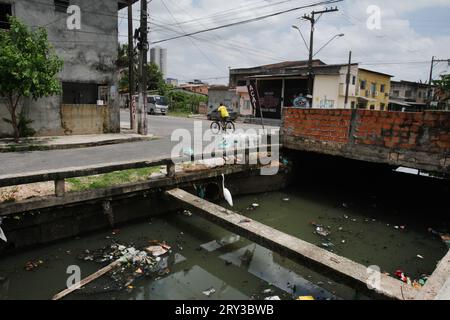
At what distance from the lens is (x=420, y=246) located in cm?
644

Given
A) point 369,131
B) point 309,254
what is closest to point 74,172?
point 309,254

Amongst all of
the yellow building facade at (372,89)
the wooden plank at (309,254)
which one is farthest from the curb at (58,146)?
the yellow building facade at (372,89)

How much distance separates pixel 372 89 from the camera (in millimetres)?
36906

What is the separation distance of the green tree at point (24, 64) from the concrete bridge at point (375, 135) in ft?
26.7

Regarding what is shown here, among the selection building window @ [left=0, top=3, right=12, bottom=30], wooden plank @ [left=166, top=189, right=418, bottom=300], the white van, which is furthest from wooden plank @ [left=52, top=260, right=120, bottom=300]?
the white van

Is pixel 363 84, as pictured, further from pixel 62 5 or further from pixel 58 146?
pixel 58 146

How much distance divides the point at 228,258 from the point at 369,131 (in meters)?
4.45

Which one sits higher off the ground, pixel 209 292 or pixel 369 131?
pixel 369 131

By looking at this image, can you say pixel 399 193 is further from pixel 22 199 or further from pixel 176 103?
pixel 176 103

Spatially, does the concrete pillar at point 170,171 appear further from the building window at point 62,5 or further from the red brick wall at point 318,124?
the building window at point 62,5

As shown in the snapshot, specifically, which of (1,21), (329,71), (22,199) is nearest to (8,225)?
(22,199)

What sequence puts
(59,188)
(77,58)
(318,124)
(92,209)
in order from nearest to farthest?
(59,188), (92,209), (318,124), (77,58)

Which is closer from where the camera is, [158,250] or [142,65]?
[158,250]
